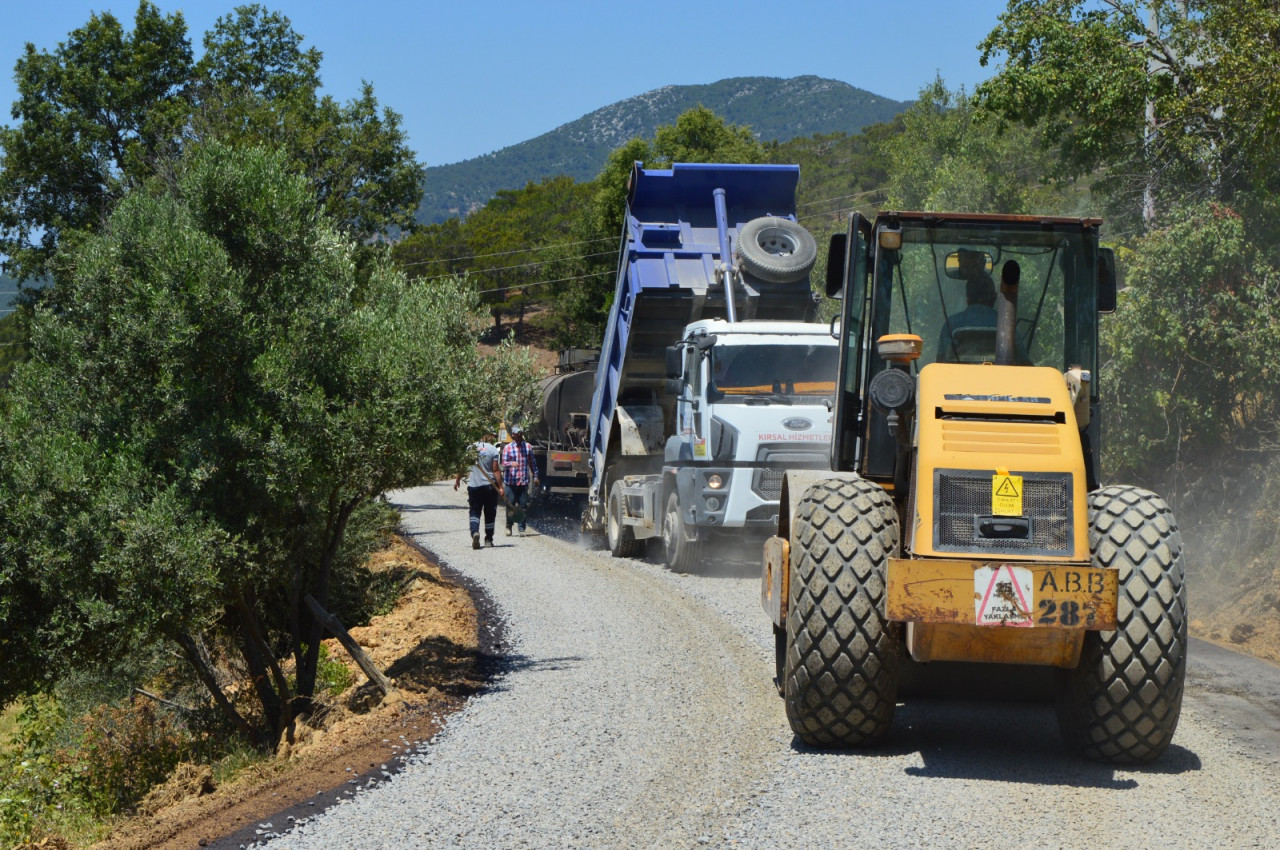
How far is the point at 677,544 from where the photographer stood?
15.4m

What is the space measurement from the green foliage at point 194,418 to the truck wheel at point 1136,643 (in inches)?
215

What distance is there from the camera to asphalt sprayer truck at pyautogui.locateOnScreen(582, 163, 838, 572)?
47.6ft

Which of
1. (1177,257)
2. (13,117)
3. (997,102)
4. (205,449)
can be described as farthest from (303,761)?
(13,117)

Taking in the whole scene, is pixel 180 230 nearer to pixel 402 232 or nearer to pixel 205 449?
pixel 205 449

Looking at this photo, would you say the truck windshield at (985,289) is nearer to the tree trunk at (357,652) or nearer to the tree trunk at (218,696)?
the tree trunk at (357,652)

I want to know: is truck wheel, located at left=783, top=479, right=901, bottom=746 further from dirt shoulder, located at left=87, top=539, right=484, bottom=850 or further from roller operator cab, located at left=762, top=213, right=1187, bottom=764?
dirt shoulder, located at left=87, top=539, right=484, bottom=850

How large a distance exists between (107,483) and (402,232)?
2420 cm

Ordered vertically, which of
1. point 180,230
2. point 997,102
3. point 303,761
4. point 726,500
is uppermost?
point 997,102

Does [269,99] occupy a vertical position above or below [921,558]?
above

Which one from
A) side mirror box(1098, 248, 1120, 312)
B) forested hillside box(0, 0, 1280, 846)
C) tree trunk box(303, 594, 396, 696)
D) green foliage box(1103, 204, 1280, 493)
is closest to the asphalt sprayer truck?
forested hillside box(0, 0, 1280, 846)

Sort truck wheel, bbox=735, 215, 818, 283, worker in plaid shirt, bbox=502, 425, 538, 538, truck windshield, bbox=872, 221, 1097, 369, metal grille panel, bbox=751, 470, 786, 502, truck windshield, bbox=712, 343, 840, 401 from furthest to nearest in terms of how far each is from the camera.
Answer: worker in plaid shirt, bbox=502, 425, 538, 538
truck wheel, bbox=735, 215, 818, 283
truck windshield, bbox=712, 343, 840, 401
metal grille panel, bbox=751, 470, 786, 502
truck windshield, bbox=872, 221, 1097, 369

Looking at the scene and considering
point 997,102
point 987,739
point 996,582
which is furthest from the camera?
point 997,102

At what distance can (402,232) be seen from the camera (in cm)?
3244

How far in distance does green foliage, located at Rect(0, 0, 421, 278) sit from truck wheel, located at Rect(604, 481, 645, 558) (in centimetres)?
1294
